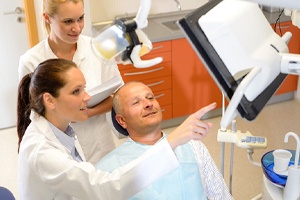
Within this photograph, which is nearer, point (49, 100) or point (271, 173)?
point (49, 100)

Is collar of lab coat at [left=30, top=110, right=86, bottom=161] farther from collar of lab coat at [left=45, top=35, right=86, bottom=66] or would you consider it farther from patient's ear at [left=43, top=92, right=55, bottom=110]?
collar of lab coat at [left=45, top=35, right=86, bottom=66]

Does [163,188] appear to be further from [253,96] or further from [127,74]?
[127,74]

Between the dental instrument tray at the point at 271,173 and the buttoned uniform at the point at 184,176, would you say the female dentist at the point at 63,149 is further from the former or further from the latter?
the dental instrument tray at the point at 271,173

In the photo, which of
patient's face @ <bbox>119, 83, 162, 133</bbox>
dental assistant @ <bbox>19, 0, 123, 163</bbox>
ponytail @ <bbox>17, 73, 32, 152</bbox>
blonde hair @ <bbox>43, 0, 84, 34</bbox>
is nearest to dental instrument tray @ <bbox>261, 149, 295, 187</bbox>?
patient's face @ <bbox>119, 83, 162, 133</bbox>

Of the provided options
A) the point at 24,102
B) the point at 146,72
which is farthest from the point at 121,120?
the point at 146,72

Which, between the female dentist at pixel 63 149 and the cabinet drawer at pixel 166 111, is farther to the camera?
the cabinet drawer at pixel 166 111

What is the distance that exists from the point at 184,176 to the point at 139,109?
1.20 ft

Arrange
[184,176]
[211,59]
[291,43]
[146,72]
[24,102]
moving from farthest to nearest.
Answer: [291,43]
[146,72]
[184,176]
[24,102]
[211,59]

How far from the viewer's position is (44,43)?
215 centimetres

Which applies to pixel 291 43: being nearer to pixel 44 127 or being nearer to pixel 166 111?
pixel 166 111

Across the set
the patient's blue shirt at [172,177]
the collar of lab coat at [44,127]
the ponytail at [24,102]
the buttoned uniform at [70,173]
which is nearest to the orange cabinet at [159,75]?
the patient's blue shirt at [172,177]

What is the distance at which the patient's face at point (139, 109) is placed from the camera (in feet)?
6.42

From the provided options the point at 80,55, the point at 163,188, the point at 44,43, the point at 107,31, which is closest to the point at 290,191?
the point at 163,188

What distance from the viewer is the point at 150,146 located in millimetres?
2002
